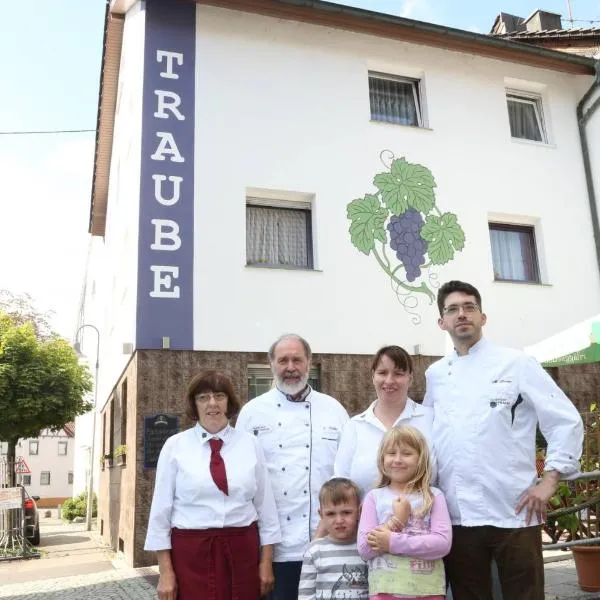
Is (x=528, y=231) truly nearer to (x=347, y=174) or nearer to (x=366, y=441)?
(x=347, y=174)

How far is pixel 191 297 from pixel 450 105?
602cm

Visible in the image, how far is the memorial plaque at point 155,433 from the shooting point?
30.5ft

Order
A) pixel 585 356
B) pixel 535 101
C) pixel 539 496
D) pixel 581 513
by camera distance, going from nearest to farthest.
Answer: pixel 539 496
pixel 581 513
pixel 585 356
pixel 535 101

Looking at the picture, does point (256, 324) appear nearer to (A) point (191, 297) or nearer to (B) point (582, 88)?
(A) point (191, 297)

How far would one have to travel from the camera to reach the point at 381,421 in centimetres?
366

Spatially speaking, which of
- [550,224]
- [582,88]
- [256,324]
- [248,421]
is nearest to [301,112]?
[256,324]

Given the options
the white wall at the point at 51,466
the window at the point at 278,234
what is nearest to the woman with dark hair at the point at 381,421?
the window at the point at 278,234

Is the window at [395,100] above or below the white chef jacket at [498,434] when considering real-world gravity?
above

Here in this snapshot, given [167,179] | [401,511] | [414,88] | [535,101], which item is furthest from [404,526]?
[535,101]

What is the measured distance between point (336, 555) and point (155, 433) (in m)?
6.34

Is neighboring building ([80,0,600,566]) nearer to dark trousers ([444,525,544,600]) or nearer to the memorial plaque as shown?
the memorial plaque

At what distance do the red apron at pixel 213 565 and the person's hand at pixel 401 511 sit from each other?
2.71ft

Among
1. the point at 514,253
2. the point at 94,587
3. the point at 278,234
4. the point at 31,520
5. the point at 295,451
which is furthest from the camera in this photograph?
the point at 31,520

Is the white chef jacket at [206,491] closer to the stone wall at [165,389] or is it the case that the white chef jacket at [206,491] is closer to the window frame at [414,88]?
the stone wall at [165,389]
